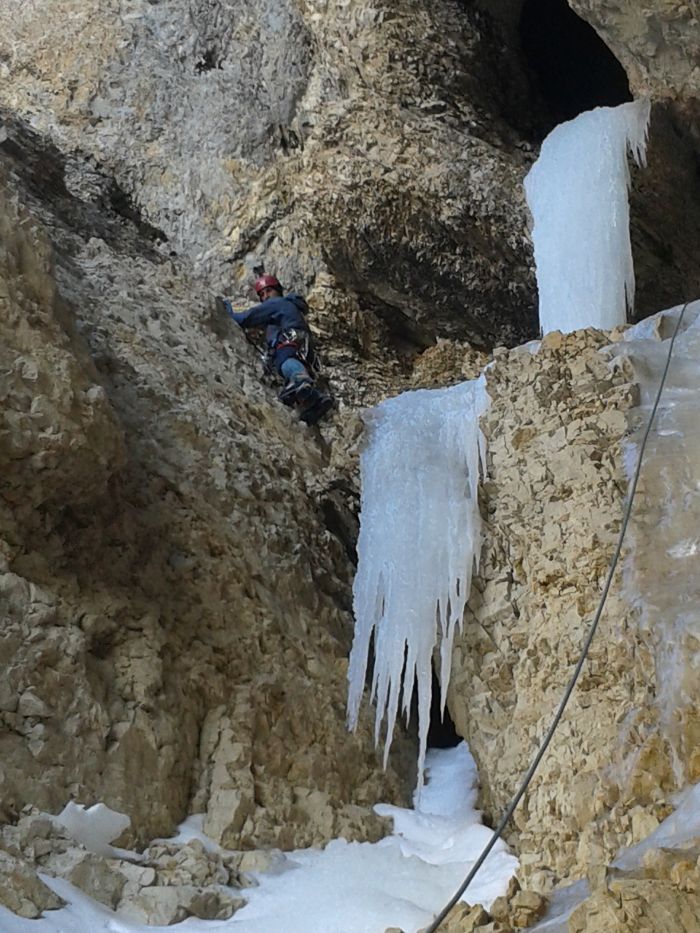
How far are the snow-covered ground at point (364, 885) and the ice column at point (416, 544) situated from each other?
1.37 feet

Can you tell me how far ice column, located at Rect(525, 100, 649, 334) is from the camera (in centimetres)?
674

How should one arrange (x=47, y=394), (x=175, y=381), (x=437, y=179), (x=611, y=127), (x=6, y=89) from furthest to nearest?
(x=6, y=89) → (x=437, y=179) → (x=611, y=127) → (x=175, y=381) → (x=47, y=394)

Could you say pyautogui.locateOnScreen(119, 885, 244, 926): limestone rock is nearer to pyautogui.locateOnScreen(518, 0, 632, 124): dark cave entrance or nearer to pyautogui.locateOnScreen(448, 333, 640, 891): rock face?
pyautogui.locateOnScreen(448, 333, 640, 891): rock face

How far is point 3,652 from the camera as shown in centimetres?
390

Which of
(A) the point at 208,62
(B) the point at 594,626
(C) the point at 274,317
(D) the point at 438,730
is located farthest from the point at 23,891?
(A) the point at 208,62

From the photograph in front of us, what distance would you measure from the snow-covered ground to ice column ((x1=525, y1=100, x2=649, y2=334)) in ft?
10.8

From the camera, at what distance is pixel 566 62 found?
365 inches

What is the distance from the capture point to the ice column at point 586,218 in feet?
22.1

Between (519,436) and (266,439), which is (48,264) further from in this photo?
(519,436)

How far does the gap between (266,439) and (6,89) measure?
6153 millimetres

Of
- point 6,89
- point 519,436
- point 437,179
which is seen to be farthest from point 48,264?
point 6,89

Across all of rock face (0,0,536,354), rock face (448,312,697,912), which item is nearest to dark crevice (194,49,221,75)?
rock face (0,0,536,354)

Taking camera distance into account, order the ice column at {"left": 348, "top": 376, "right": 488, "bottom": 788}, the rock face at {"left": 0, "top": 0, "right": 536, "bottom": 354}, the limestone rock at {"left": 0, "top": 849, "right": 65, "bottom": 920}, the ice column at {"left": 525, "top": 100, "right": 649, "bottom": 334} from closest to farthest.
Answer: the limestone rock at {"left": 0, "top": 849, "right": 65, "bottom": 920} → the ice column at {"left": 348, "top": 376, "right": 488, "bottom": 788} → the ice column at {"left": 525, "top": 100, "right": 649, "bottom": 334} → the rock face at {"left": 0, "top": 0, "right": 536, "bottom": 354}

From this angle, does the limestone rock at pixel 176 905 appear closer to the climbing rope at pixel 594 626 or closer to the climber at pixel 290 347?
the climbing rope at pixel 594 626
